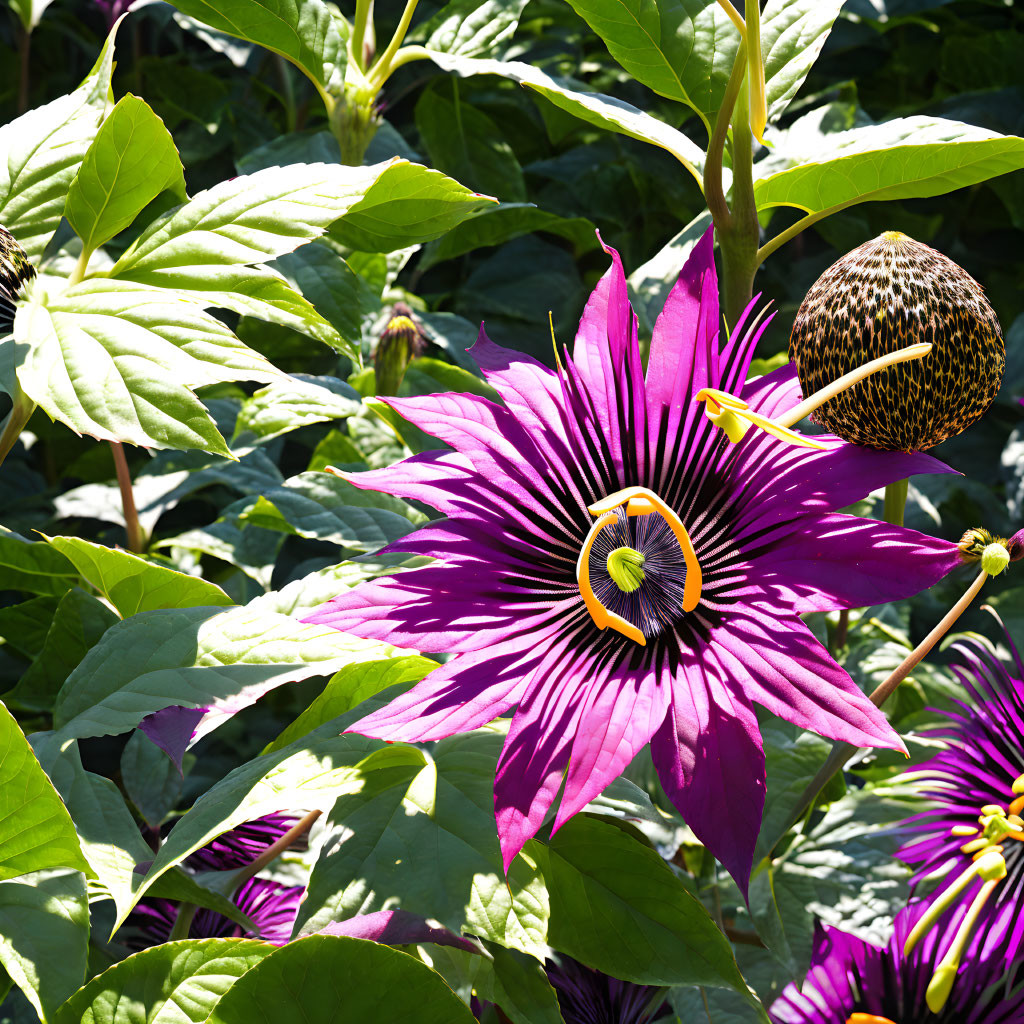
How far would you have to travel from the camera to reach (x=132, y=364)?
1.21 ft

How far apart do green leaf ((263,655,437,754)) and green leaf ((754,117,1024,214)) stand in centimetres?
24

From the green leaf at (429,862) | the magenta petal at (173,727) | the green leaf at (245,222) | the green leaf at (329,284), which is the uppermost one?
the green leaf at (245,222)

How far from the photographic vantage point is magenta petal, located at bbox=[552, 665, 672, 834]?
0.30 meters

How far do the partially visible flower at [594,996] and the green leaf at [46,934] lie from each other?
8.3 inches

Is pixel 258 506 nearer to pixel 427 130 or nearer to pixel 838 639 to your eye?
pixel 838 639

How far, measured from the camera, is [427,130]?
823 mm

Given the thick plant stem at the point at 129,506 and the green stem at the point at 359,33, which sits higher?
the green stem at the point at 359,33

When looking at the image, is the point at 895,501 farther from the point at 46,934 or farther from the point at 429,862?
the point at 46,934

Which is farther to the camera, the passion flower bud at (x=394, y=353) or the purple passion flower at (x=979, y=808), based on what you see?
the passion flower bud at (x=394, y=353)

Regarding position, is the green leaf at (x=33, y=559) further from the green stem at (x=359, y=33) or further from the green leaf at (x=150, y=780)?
the green stem at (x=359, y=33)

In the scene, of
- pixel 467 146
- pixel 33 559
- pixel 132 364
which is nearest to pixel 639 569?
pixel 132 364

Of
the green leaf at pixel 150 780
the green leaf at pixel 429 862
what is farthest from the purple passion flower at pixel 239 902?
the green leaf at pixel 429 862

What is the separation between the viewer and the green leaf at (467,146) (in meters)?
0.80

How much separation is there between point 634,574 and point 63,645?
0.92 feet
